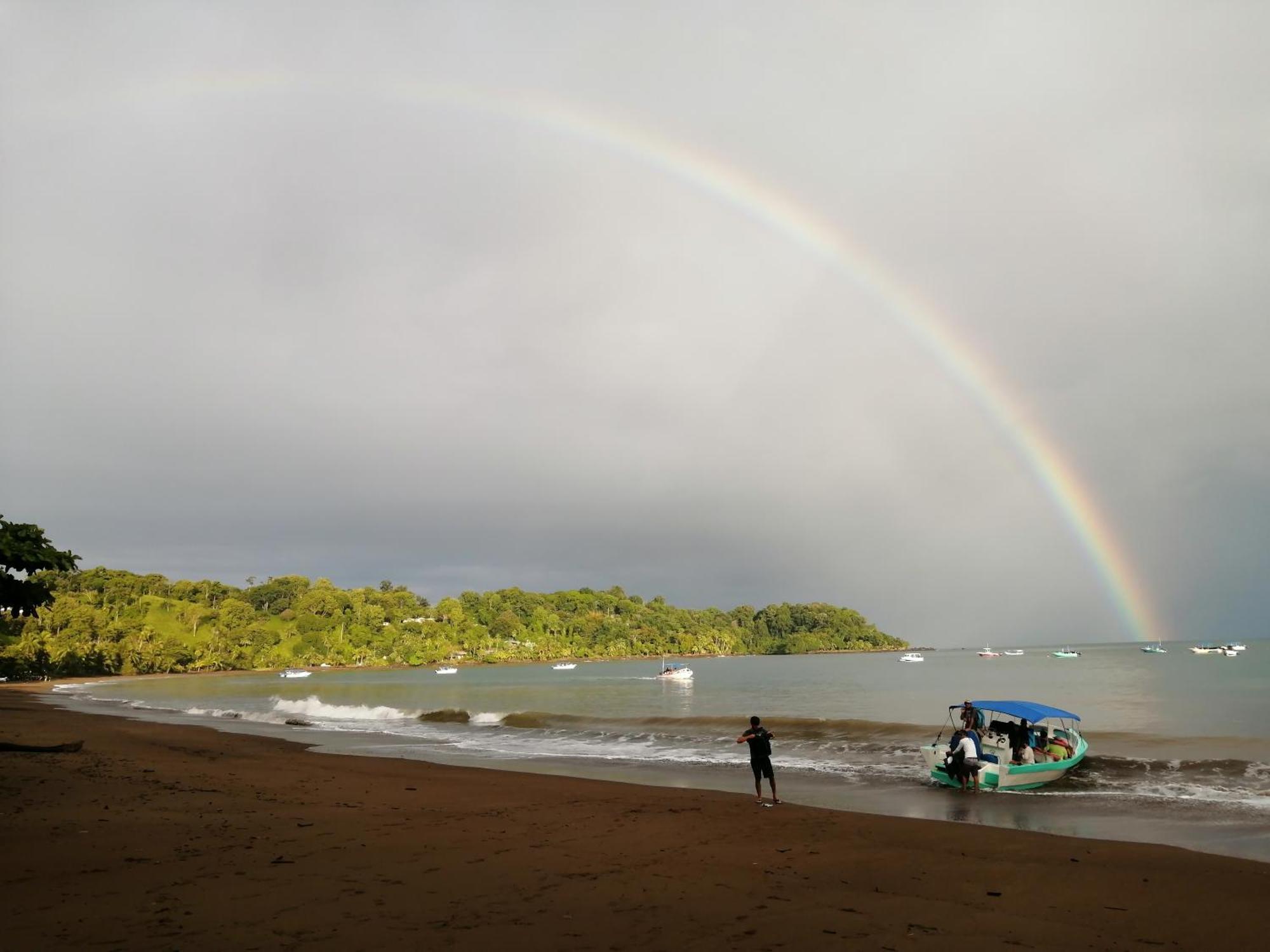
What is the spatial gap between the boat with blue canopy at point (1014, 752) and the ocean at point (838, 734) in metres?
0.61

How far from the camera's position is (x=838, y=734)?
35406mm

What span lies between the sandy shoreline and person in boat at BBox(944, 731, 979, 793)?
5846 mm

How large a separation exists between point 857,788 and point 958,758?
9.41 feet

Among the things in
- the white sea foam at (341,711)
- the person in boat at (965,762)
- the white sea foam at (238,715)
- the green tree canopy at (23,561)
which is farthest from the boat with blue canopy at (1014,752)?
the white sea foam at (238,715)

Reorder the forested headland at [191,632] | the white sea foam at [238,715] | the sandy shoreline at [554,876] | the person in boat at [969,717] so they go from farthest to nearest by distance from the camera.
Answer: the forested headland at [191,632] < the white sea foam at [238,715] < the person in boat at [969,717] < the sandy shoreline at [554,876]

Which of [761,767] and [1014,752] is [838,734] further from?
[761,767]

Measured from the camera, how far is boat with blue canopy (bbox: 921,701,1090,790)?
20781 mm

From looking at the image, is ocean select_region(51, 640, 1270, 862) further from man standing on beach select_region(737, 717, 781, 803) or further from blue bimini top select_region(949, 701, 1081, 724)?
man standing on beach select_region(737, 717, 781, 803)

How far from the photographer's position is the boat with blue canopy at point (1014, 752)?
2078 cm

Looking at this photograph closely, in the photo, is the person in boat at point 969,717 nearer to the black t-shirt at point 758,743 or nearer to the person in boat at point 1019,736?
the person in boat at point 1019,736

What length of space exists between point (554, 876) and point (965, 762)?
14.7 m

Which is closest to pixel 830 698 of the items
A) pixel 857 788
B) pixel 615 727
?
pixel 615 727

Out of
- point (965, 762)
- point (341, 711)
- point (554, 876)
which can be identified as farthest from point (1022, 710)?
point (341, 711)

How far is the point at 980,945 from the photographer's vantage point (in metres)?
7.75
